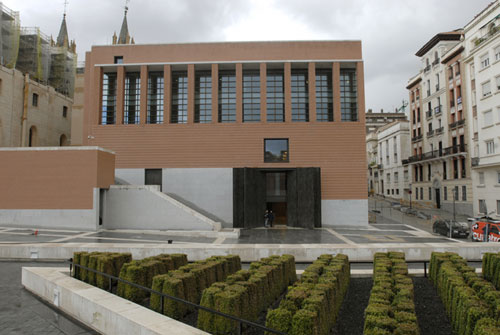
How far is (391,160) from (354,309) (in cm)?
6228

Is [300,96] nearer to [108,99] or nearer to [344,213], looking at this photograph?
[344,213]

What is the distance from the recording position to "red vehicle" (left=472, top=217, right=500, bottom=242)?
2106cm

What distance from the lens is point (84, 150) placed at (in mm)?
27203

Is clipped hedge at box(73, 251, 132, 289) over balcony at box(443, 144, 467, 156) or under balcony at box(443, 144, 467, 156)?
under

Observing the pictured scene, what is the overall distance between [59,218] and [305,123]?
72.7 ft

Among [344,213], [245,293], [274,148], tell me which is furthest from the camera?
[274,148]

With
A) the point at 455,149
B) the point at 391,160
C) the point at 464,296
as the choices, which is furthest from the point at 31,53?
the point at 391,160

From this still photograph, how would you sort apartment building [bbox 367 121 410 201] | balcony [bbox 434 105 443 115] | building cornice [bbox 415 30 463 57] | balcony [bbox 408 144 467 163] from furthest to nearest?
1. apartment building [bbox 367 121 410 201]
2. balcony [bbox 434 105 443 115]
3. building cornice [bbox 415 30 463 57]
4. balcony [bbox 408 144 467 163]

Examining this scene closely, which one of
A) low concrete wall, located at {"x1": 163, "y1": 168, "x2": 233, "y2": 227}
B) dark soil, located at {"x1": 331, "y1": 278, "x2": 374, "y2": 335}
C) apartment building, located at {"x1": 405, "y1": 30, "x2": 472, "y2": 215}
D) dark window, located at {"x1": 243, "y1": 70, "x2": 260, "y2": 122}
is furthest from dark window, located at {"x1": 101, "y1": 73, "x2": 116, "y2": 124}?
apartment building, located at {"x1": 405, "y1": 30, "x2": 472, "y2": 215}

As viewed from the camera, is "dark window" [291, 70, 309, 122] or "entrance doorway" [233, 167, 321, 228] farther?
"dark window" [291, 70, 309, 122]

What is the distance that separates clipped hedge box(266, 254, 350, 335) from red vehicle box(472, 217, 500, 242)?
56.3 ft

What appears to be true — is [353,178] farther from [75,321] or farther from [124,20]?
[124,20]

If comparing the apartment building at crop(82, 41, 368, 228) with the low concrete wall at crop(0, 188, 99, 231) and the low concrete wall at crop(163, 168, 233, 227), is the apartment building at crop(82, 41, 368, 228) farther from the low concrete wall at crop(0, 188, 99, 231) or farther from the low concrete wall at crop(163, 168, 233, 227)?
the low concrete wall at crop(0, 188, 99, 231)

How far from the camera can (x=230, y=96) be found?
111 ft
